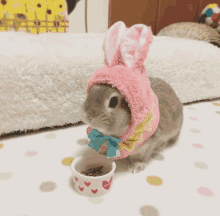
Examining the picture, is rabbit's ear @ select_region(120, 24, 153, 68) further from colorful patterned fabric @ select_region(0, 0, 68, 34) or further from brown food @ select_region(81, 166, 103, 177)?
colorful patterned fabric @ select_region(0, 0, 68, 34)

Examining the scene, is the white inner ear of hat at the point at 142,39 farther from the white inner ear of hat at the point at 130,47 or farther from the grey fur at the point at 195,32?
the grey fur at the point at 195,32

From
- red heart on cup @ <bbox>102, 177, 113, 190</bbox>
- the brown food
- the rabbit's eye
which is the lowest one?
the brown food

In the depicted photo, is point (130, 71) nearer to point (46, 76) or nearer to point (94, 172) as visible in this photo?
point (94, 172)

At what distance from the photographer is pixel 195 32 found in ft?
5.35

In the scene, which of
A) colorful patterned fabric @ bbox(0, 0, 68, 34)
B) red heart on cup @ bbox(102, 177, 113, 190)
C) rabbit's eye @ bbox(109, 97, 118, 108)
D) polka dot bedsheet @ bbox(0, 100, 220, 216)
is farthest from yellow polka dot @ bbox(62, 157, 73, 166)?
colorful patterned fabric @ bbox(0, 0, 68, 34)

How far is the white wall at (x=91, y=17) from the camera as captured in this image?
1888 mm

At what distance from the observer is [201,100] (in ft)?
5.08

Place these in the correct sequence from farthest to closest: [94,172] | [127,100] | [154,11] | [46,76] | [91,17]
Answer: [154,11] < [91,17] < [46,76] < [94,172] < [127,100]

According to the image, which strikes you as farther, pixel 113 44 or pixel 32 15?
pixel 32 15

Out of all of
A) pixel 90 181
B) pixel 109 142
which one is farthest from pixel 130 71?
pixel 90 181

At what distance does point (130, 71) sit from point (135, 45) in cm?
11

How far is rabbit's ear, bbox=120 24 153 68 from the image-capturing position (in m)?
0.67

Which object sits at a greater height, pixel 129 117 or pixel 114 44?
pixel 114 44

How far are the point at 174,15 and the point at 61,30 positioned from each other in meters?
1.34
